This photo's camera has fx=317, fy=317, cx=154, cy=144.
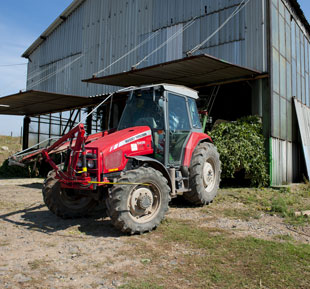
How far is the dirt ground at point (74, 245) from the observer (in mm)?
3559

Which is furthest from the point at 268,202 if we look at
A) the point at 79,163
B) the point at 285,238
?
the point at 79,163

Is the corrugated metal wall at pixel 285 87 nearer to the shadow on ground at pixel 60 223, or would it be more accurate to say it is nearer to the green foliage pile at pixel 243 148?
the green foliage pile at pixel 243 148

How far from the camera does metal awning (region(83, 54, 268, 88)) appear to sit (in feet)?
→ 32.0

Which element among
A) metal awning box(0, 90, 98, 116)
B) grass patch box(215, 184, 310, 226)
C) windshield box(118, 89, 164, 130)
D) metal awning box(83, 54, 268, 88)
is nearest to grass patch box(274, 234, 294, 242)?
grass patch box(215, 184, 310, 226)

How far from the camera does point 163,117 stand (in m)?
6.43

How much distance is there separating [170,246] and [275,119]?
8.72 m

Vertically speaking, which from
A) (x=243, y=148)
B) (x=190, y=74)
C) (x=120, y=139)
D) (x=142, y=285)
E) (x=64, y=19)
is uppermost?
(x=64, y=19)

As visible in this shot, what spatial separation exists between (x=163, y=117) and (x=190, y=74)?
5.34 meters

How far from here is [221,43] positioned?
41.8 ft

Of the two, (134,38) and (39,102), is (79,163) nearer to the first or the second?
(39,102)

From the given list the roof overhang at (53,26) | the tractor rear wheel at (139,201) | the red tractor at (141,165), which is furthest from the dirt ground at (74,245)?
the roof overhang at (53,26)

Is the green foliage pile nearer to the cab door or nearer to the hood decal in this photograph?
the cab door

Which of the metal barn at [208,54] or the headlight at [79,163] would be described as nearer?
the headlight at [79,163]

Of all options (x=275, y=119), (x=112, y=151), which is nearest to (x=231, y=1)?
(x=275, y=119)
